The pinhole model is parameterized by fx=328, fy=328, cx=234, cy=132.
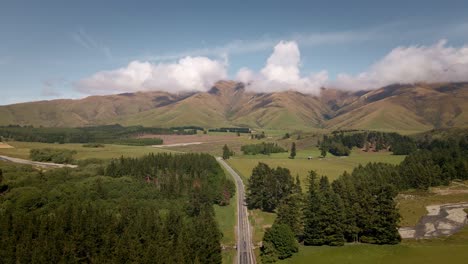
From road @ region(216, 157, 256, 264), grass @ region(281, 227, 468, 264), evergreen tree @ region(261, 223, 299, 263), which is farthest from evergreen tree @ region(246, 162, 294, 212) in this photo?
evergreen tree @ region(261, 223, 299, 263)

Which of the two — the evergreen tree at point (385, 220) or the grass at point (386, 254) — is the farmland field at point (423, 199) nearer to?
the evergreen tree at point (385, 220)

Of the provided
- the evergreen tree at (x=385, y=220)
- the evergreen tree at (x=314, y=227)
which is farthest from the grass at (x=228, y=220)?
the evergreen tree at (x=385, y=220)

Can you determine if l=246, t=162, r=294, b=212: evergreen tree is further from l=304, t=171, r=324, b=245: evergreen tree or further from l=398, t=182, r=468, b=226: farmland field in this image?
l=398, t=182, r=468, b=226: farmland field

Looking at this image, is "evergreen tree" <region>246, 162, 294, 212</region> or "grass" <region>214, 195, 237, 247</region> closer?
"grass" <region>214, 195, 237, 247</region>

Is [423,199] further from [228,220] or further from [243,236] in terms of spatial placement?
[243,236]

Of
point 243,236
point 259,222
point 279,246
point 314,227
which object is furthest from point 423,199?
point 279,246

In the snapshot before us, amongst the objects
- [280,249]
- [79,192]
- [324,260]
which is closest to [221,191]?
[79,192]
